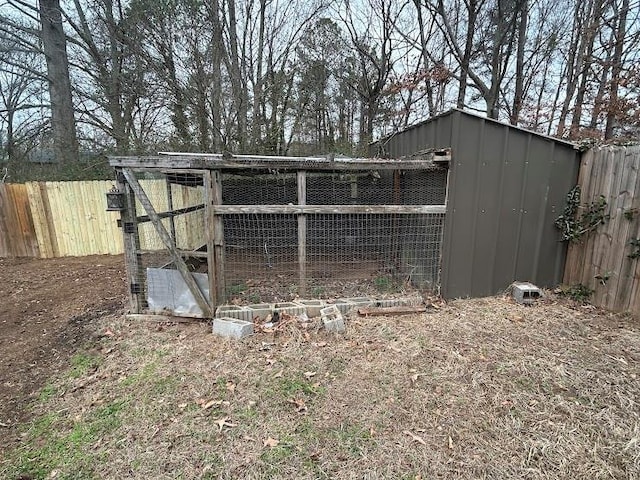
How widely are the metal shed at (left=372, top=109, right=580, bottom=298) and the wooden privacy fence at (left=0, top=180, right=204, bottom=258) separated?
5710 mm

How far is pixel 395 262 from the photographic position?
5082mm

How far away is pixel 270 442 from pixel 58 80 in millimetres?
11855

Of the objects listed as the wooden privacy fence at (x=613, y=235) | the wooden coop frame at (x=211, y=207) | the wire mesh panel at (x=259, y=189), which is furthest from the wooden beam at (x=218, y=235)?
the wooden privacy fence at (x=613, y=235)

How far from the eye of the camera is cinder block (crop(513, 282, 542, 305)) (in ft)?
13.1

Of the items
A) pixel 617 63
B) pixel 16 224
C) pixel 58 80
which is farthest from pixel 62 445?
pixel 617 63

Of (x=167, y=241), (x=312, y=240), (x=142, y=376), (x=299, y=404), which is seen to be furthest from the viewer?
(x=312, y=240)

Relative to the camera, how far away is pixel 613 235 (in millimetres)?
3697

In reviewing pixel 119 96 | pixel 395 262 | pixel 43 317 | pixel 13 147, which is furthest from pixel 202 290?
pixel 13 147

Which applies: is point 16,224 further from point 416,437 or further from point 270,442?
point 416,437

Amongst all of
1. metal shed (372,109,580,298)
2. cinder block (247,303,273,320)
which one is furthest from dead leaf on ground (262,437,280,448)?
metal shed (372,109,580,298)

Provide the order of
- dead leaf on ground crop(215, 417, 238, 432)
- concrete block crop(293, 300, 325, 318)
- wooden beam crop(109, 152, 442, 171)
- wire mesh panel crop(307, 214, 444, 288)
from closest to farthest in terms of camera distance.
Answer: dead leaf on ground crop(215, 417, 238, 432) < wooden beam crop(109, 152, 442, 171) < concrete block crop(293, 300, 325, 318) < wire mesh panel crop(307, 214, 444, 288)

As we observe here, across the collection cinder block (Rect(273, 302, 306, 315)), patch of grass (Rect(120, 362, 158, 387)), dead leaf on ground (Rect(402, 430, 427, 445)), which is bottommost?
patch of grass (Rect(120, 362, 158, 387))

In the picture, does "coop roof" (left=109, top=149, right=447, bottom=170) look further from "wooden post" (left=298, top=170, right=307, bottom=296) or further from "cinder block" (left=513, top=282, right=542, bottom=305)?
"cinder block" (left=513, top=282, right=542, bottom=305)

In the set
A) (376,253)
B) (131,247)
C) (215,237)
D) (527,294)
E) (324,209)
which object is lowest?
(527,294)
